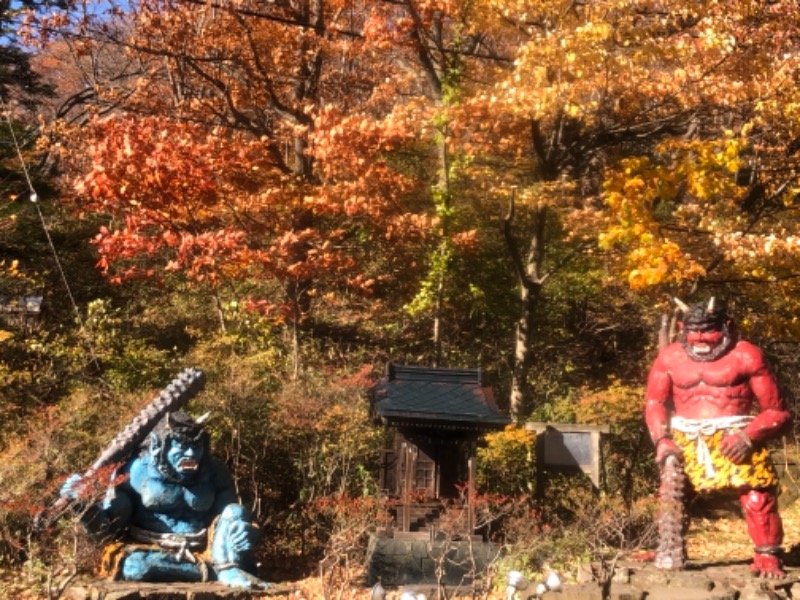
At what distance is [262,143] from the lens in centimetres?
1173

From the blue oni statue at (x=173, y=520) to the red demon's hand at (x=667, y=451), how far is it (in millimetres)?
4023

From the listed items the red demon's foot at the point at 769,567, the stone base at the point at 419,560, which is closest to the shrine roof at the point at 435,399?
the stone base at the point at 419,560

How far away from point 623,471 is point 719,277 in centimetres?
342

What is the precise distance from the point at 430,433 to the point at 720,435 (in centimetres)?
337

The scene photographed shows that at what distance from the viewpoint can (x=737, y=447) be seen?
678cm

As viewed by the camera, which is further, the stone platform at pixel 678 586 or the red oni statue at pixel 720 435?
the red oni statue at pixel 720 435

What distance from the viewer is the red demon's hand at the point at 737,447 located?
677cm

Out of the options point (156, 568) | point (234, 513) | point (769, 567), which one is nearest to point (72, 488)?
point (156, 568)

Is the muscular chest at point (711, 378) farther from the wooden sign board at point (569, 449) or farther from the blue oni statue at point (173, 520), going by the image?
the blue oni statue at point (173, 520)

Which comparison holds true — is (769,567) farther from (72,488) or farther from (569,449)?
(72,488)

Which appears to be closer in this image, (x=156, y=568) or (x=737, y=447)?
(x=737, y=447)

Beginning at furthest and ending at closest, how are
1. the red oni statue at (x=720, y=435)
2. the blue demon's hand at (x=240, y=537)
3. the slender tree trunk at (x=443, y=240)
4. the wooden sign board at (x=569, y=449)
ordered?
the slender tree trunk at (x=443, y=240)
the wooden sign board at (x=569, y=449)
the blue demon's hand at (x=240, y=537)
the red oni statue at (x=720, y=435)

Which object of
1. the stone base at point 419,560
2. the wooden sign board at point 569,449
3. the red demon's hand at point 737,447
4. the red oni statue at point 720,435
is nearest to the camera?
the red demon's hand at point 737,447

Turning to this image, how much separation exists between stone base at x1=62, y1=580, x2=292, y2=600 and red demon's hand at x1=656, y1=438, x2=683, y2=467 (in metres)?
3.91
